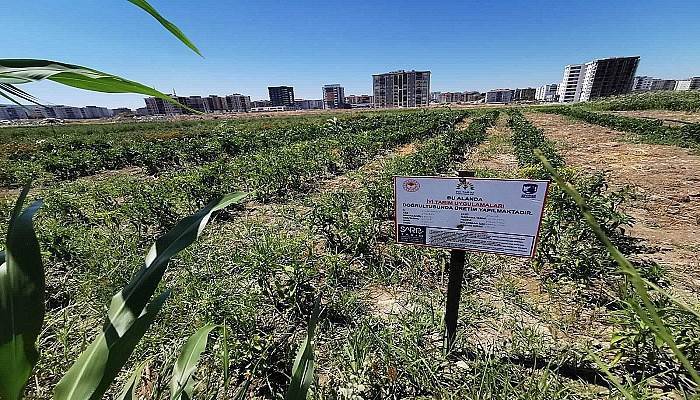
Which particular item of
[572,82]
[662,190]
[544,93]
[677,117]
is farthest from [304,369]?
[544,93]

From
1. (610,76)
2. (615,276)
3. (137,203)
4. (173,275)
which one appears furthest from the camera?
(610,76)

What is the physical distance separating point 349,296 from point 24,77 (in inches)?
118

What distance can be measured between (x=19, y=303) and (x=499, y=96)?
179m

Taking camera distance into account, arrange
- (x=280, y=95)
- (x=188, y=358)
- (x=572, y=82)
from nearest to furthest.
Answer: (x=188, y=358), (x=572, y=82), (x=280, y=95)

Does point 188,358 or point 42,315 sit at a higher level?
point 42,315

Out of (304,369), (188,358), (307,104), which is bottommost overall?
(307,104)

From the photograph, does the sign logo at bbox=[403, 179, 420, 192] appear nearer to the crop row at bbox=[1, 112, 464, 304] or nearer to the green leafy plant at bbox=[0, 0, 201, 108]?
the crop row at bbox=[1, 112, 464, 304]

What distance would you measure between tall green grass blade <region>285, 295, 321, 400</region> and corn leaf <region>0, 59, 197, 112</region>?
0.70 meters

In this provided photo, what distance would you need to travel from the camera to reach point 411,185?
239cm

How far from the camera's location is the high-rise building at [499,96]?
152863 millimetres

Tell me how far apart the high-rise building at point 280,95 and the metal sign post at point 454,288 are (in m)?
155

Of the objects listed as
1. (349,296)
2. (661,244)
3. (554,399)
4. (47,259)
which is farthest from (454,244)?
(47,259)

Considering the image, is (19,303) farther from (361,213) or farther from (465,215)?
(361,213)

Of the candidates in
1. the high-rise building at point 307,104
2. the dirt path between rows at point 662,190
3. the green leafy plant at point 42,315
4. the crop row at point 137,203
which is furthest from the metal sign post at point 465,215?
the high-rise building at point 307,104
